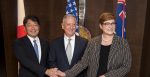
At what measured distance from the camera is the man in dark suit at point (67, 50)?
2674mm

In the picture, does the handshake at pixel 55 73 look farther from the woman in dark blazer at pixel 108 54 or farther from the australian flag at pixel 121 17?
the australian flag at pixel 121 17

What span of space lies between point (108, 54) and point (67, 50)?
44 centimetres

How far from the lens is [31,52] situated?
2.79 m

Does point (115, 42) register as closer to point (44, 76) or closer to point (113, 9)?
point (44, 76)

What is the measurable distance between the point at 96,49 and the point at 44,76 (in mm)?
647

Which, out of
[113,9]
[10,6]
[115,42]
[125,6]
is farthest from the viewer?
[10,6]

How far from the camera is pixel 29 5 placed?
4488 millimetres

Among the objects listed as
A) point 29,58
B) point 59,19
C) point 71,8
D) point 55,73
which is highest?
point 71,8

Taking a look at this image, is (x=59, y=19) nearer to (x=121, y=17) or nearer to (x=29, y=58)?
(x=121, y=17)

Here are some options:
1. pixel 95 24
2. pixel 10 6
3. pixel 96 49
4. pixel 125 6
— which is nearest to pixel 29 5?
pixel 10 6

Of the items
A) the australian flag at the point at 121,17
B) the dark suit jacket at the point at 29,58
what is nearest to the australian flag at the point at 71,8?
the australian flag at the point at 121,17

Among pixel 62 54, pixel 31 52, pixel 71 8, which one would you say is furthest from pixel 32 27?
pixel 71 8

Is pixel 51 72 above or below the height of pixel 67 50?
below

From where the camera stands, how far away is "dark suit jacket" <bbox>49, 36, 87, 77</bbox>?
105 inches
